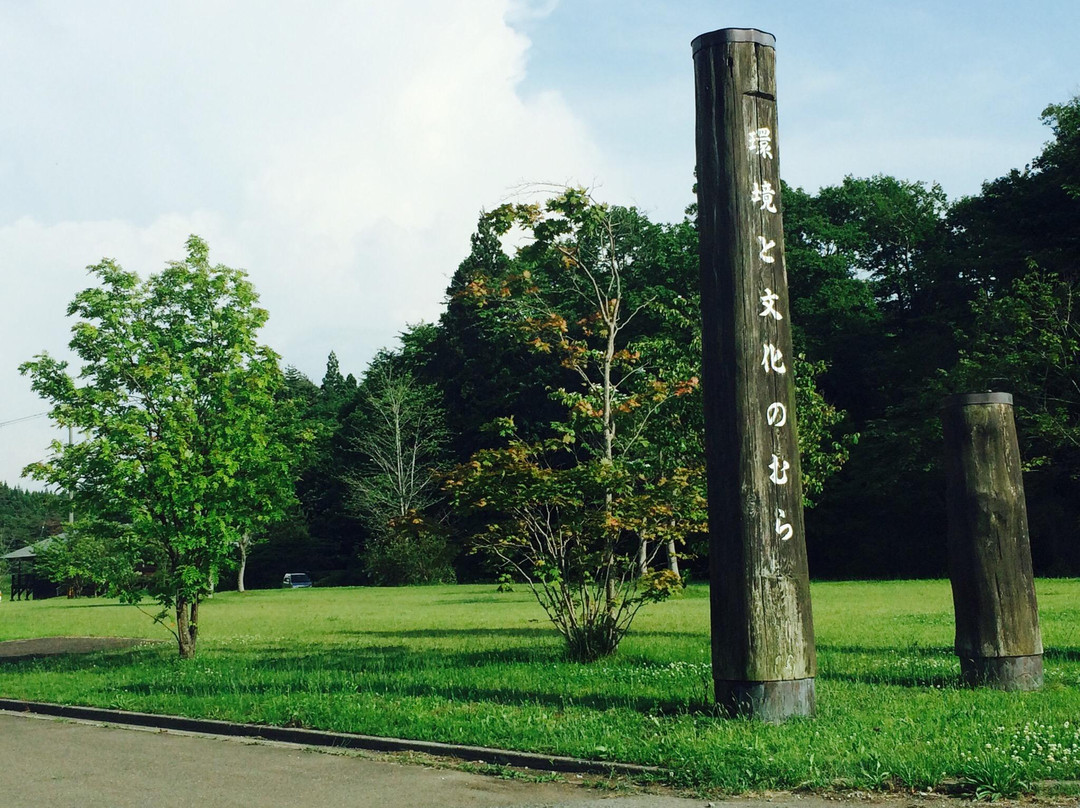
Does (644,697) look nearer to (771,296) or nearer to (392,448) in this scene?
(771,296)

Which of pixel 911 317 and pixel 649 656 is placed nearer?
pixel 649 656

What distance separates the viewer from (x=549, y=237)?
17234 millimetres

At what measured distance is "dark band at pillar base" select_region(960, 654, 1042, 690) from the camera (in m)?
10.8

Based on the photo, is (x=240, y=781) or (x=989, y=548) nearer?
(x=240, y=781)

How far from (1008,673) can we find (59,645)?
58.7ft

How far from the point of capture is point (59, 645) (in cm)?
2156

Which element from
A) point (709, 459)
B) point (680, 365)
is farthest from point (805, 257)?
point (709, 459)

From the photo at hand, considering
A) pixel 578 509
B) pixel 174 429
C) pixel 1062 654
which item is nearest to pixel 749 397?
pixel 578 509

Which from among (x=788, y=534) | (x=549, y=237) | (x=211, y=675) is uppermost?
(x=549, y=237)

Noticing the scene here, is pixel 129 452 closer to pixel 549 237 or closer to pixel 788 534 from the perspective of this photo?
pixel 549 237

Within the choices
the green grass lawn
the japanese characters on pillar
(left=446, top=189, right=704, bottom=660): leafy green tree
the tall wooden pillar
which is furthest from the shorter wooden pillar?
(left=446, top=189, right=704, bottom=660): leafy green tree

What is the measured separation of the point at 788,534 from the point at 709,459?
3.15 ft

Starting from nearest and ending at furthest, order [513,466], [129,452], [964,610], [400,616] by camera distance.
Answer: [964,610]
[513,466]
[129,452]
[400,616]

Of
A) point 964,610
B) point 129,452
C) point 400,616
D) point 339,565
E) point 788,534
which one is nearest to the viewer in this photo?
point 788,534
